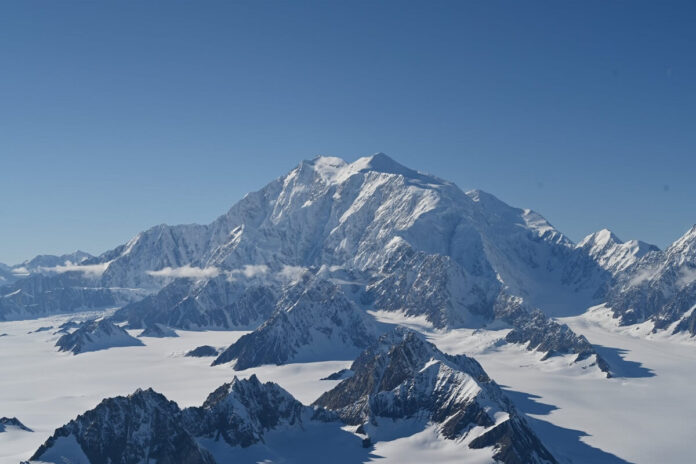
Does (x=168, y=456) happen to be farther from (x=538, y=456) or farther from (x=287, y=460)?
(x=538, y=456)

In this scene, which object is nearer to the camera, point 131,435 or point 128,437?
point 128,437

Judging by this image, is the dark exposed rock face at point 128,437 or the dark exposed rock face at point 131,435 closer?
the dark exposed rock face at point 128,437

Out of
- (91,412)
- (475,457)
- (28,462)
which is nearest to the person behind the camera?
(28,462)

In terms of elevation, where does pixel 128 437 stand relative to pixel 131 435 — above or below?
below

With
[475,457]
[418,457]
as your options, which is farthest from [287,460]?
[475,457]

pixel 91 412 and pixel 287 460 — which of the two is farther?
pixel 287 460

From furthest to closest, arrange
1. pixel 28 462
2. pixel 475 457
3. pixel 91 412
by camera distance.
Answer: pixel 475 457, pixel 91 412, pixel 28 462

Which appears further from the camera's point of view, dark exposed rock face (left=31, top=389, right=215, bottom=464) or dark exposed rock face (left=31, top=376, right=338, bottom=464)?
dark exposed rock face (left=31, top=389, right=215, bottom=464)

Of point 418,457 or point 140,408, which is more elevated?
point 140,408
